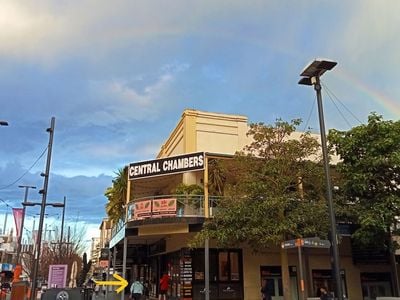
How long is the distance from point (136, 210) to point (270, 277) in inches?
348

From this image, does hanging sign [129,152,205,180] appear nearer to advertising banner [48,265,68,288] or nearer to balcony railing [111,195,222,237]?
balcony railing [111,195,222,237]

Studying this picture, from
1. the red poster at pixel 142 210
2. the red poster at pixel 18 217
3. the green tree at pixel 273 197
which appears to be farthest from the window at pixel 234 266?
the red poster at pixel 18 217

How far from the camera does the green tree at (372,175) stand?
2027 cm

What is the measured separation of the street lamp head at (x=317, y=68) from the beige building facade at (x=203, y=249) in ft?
36.4

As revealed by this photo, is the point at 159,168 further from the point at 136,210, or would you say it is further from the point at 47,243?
the point at 47,243

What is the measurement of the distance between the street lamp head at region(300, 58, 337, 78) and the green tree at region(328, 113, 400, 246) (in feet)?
31.1

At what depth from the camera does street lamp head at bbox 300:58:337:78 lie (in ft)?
38.8

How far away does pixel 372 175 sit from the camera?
20719mm

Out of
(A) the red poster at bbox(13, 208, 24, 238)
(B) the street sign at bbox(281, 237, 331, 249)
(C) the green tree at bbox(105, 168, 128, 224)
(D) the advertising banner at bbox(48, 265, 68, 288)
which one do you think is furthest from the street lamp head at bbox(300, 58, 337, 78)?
(A) the red poster at bbox(13, 208, 24, 238)

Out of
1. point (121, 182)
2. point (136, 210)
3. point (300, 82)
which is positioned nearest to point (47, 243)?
point (121, 182)

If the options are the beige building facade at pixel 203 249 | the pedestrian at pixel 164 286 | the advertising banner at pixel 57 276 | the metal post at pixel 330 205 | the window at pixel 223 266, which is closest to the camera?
the metal post at pixel 330 205

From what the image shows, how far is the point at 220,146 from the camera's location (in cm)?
2819

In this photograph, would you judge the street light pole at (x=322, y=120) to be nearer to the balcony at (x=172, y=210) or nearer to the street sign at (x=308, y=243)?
the street sign at (x=308, y=243)

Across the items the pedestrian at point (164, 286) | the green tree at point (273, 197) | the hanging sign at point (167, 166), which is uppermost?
the hanging sign at point (167, 166)
